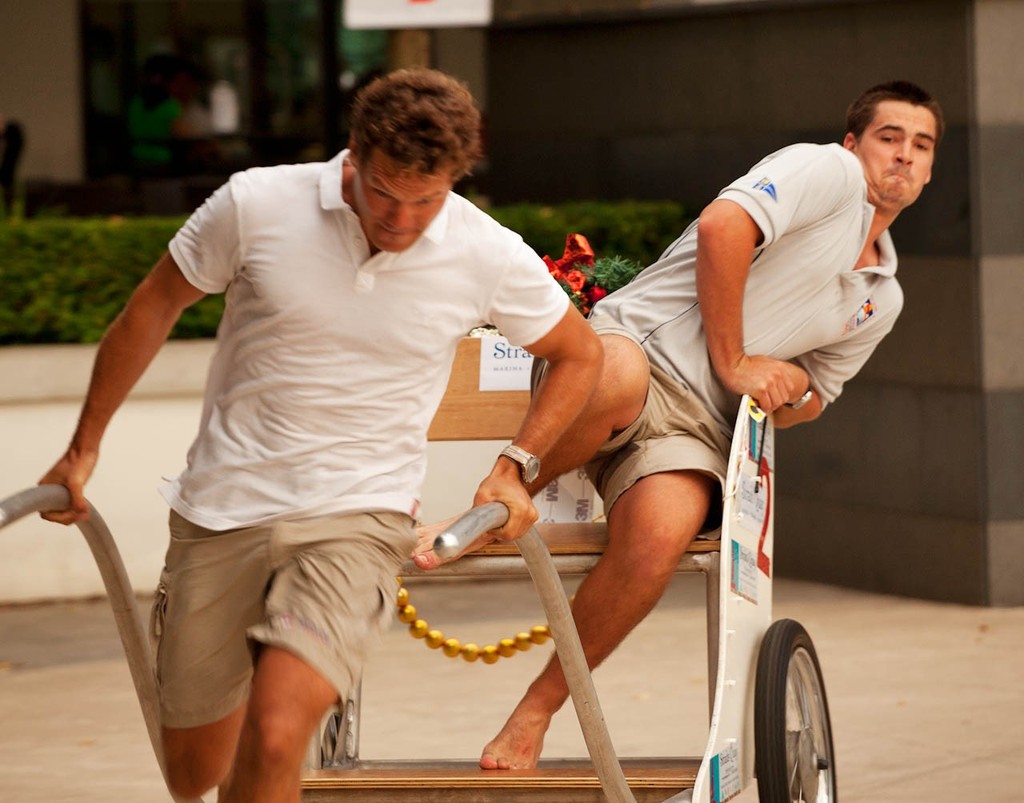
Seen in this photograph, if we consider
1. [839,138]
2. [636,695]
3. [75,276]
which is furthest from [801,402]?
[75,276]

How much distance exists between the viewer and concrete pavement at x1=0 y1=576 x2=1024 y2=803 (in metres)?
5.46

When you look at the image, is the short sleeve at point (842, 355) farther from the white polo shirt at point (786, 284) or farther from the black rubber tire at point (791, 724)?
the black rubber tire at point (791, 724)

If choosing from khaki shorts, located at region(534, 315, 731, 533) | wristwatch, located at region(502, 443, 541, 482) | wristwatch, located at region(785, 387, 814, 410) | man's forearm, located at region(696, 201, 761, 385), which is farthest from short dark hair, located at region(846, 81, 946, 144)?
wristwatch, located at region(502, 443, 541, 482)

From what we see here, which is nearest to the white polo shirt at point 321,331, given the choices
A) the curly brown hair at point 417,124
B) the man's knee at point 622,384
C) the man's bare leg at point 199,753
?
the curly brown hair at point 417,124

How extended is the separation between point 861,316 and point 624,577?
946 millimetres

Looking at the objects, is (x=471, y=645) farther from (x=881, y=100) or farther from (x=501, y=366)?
(x=881, y=100)

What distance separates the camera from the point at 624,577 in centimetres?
426

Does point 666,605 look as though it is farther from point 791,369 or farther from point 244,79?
point 244,79

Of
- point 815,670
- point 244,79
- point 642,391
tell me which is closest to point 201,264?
point 642,391

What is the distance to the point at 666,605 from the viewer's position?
793 centimetres

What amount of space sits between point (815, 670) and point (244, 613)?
5.24ft

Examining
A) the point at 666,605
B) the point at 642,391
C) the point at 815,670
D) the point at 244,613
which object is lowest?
the point at 666,605

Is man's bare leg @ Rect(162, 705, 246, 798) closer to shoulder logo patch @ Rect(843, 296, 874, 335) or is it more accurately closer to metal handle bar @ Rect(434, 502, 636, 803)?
metal handle bar @ Rect(434, 502, 636, 803)

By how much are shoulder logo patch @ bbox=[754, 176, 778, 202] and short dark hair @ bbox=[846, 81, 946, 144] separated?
1.69 feet
